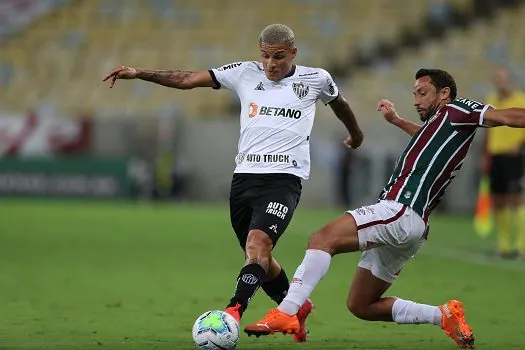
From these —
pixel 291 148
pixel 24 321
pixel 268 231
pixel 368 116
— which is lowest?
pixel 24 321

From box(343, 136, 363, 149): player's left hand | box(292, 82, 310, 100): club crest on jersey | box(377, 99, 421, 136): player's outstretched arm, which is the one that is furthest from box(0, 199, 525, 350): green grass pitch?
box(292, 82, 310, 100): club crest on jersey

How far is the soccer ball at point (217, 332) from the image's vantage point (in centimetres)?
715

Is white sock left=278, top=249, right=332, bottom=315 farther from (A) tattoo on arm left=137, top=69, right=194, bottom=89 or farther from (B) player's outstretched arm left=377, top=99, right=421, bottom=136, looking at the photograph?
(A) tattoo on arm left=137, top=69, right=194, bottom=89

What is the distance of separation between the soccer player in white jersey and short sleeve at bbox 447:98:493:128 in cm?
112

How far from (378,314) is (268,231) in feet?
3.54

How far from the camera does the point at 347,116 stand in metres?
8.82

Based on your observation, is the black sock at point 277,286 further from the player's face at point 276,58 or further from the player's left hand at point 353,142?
the player's face at point 276,58

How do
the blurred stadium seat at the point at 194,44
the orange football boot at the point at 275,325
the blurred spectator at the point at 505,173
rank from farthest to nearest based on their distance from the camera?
the blurred stadium seat at the point at 194,44 → the blurred spectator at the point at 505,173 → the orange football boot at the point at 275,325

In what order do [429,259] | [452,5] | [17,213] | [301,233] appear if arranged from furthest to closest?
[452,5] < [17,213] < [301,233] < [429,259]

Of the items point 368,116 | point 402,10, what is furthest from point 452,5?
point 368,116

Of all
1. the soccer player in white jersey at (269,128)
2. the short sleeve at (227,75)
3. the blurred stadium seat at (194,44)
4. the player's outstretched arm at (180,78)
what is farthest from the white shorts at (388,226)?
the blurred stadium seat at (194,44)

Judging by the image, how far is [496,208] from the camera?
1655 cm

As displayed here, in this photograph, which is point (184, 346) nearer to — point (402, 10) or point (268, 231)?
point (268, 231)

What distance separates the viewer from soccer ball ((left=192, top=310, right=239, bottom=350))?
715 centimetres
